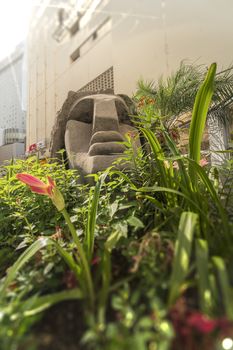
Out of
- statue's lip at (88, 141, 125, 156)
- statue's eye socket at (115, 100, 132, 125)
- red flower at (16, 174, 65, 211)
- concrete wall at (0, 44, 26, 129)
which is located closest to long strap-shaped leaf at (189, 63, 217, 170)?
red flower at (16, 174, 65, 211)

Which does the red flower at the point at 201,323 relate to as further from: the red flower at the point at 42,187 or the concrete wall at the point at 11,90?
the concrete wall at the point at 11,90

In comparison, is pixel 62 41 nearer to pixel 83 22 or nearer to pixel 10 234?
pixel 83 22

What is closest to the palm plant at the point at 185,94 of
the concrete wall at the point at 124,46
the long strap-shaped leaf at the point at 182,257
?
the concrete wall at the point at 124,46

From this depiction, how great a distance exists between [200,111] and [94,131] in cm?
116

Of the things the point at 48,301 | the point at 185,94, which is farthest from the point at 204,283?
the point at 185,94

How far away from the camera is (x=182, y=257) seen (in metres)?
0.54

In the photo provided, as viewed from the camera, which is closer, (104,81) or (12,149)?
(104,81)

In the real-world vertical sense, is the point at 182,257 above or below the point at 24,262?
above

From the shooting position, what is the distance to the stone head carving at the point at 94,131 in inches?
68.6

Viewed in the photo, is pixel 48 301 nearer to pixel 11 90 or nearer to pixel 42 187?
pixel 42 187

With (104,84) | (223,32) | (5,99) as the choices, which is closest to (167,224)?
(223,32)

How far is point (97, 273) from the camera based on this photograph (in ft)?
2.21

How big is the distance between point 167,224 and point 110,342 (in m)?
0.55

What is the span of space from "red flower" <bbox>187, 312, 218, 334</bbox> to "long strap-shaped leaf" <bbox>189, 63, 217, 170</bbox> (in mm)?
656
